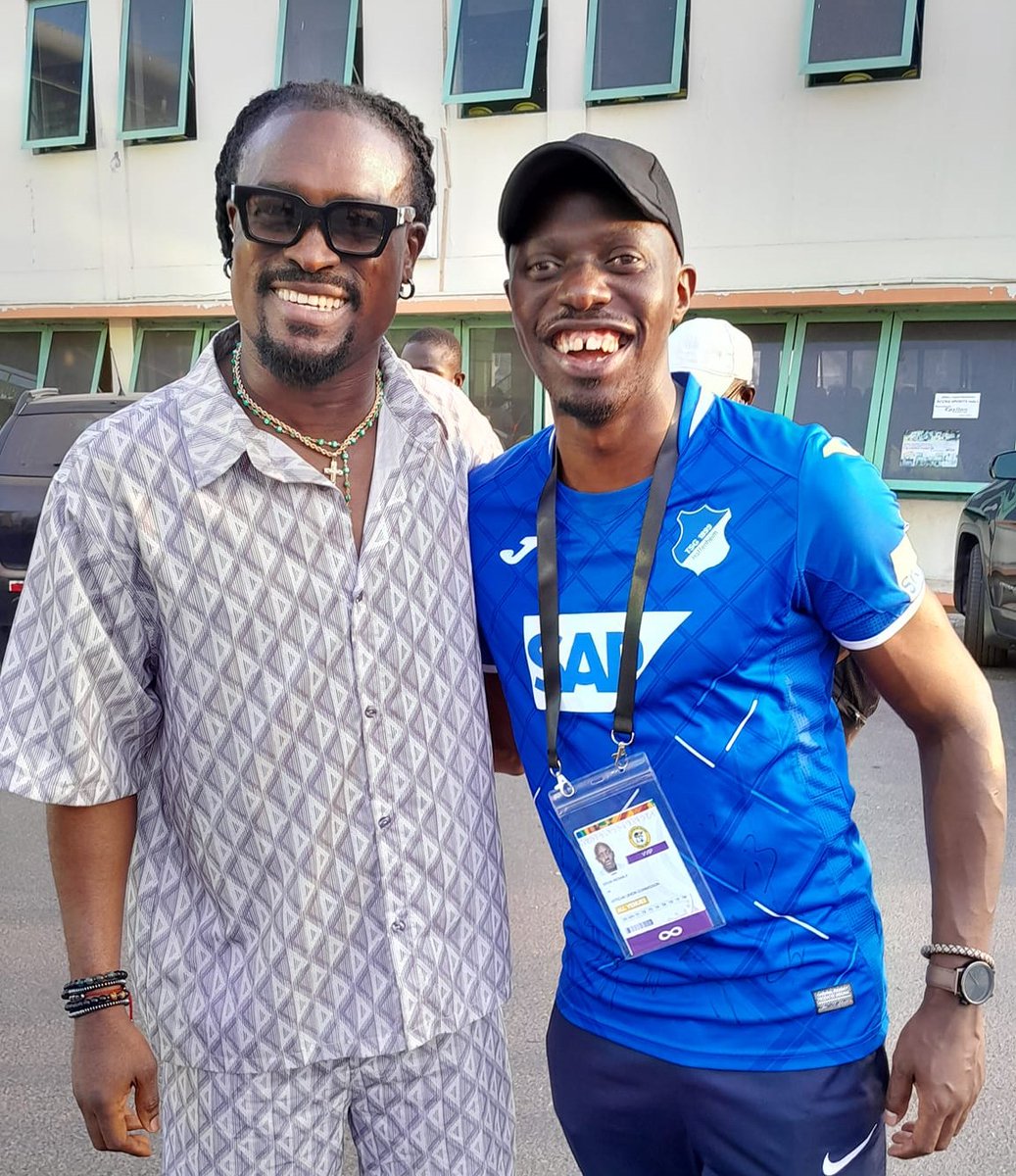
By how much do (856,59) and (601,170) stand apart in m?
10.5

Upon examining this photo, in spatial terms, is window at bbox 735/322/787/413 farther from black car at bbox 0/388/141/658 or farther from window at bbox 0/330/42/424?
window at bbox 0/330/42/424

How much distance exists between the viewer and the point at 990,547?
25.5ft

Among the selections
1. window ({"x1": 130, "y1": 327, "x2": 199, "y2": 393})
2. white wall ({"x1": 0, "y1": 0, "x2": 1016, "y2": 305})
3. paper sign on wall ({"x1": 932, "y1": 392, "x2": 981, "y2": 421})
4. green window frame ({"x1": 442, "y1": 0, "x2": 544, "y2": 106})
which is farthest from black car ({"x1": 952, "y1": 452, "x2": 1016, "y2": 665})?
window ({"x1": 130, "y1": 327, "x2": 199, "y2": 393})

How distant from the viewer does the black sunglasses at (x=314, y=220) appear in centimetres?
181

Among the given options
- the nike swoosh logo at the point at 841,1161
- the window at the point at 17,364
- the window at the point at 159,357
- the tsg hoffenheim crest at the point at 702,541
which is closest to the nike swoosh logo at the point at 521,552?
the tsg hoffenheim crest at the point at 702,541

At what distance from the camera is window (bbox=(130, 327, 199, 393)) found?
14.5m

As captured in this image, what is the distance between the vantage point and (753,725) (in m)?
1.71

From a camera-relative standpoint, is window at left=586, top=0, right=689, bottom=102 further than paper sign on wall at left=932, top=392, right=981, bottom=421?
Yes

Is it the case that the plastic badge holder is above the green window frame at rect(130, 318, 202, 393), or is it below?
below

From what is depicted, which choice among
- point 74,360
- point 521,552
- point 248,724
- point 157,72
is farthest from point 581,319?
point 74,360

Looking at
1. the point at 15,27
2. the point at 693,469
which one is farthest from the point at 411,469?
the point at 15,27

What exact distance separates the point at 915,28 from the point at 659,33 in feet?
8.34

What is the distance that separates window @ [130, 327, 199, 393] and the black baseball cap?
13.4 m

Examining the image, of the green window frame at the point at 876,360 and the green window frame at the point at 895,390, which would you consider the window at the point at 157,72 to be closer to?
the green window frame at the point at 876,360
